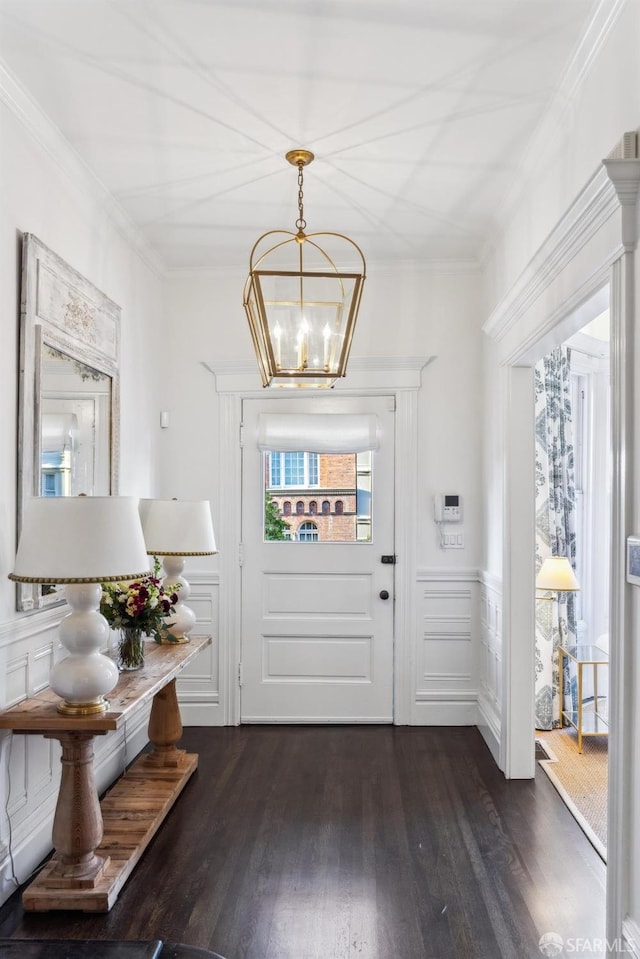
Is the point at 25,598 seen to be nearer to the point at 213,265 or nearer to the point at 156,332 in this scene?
the point at 156,332

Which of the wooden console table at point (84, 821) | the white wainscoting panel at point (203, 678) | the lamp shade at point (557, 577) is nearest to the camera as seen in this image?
the wooden console table at point (84, 821)

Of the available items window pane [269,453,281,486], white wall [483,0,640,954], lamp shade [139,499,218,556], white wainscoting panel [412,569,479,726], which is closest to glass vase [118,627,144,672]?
lamp shade [139,499,218,556]

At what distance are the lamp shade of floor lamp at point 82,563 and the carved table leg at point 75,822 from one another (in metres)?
0.16

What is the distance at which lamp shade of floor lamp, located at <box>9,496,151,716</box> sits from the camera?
2332mm

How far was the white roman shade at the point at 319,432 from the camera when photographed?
450 cm

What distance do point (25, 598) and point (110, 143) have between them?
1.86m

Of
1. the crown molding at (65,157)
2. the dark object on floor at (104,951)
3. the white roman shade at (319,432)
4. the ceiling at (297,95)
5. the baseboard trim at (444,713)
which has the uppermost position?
the ceiling at (297,95)

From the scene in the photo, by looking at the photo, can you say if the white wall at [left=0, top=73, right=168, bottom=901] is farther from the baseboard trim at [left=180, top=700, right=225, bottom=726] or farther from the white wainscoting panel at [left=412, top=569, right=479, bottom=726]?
the white wainscoting panel at [left=412, top=569, right=479, bottom=726]

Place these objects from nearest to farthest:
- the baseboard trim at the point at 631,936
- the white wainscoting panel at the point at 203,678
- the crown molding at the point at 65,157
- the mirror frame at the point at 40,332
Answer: the baseboard trim at the point at 631,936, the crown molding at the point at 65,157, the mirror frame at the point at 40,332, the white wainscoting panel at the point at 203,678

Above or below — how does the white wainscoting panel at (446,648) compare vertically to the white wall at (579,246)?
below

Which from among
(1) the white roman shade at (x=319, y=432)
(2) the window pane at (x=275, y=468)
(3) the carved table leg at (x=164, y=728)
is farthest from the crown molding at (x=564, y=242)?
(3) the carved table leg at (x=164, y=728)

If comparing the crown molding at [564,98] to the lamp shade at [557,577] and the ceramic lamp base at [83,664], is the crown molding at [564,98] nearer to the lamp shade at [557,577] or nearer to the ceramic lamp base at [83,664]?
the lamp shade at [557,577]

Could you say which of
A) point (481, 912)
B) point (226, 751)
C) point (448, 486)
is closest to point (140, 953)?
point (481, 912)

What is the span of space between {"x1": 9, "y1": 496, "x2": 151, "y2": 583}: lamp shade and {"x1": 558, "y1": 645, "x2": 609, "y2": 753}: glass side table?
8.87 feet
